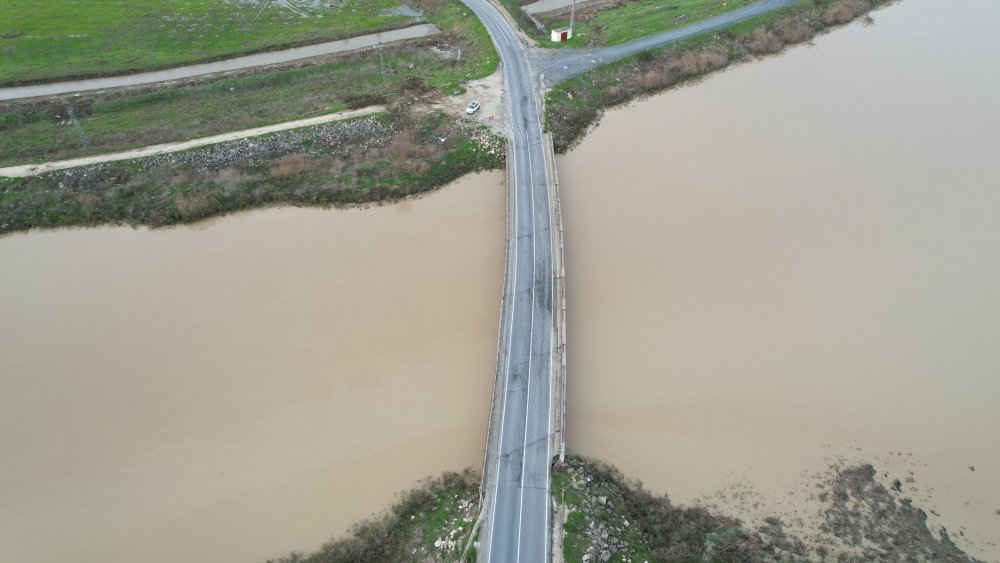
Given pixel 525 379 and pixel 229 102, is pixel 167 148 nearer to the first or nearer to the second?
pixel 229 102

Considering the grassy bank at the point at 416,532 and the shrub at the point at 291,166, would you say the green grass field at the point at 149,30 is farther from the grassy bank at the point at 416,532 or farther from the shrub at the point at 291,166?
the grassy bank at the point at 416,532

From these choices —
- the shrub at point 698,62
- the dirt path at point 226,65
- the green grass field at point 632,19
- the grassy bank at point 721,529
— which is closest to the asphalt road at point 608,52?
the green grass field at point 632,19

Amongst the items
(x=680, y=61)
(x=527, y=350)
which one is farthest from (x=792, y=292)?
(x=680, y=61)

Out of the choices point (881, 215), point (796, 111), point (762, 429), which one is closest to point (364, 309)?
point (762, 429)

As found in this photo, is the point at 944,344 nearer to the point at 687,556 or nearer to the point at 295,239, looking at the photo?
the point at 687,556

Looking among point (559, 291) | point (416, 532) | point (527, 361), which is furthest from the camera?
point (559, 291)

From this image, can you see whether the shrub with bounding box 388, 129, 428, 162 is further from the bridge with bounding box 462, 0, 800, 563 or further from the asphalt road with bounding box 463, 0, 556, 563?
the asphalt road with bounding box 463, 0, 556, 563
